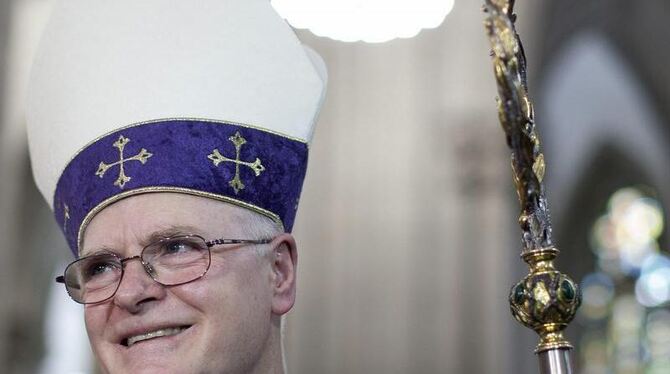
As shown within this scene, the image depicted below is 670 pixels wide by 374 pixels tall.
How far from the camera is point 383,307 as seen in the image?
33.3 ft

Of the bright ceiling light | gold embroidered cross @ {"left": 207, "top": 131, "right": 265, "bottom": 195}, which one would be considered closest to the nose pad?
gold embroidered cross @ {"left": 207, "top": 131, "right": 265, "bottom": 195}

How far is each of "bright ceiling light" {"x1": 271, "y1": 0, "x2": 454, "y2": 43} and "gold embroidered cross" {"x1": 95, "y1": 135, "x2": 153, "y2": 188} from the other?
5.39 meters

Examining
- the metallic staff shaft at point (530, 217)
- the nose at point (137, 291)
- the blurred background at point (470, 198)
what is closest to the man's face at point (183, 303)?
the nose at point (137, 291)

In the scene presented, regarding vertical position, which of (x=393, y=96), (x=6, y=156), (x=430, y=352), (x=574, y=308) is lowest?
(x=574, y=308)

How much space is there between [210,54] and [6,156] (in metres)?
7.21

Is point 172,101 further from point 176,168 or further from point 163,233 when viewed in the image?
point 163,233

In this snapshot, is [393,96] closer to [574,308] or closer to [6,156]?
[6,156]

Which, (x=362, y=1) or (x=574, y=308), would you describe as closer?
(x=574, y=308)

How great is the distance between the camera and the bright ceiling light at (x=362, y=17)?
8380 mm

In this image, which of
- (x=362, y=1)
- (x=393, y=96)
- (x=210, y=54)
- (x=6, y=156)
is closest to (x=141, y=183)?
(x=210, y=54)

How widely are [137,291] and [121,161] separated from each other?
0.34 meters

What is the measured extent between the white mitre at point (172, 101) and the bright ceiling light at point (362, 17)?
5.20 m

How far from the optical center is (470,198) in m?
10.3

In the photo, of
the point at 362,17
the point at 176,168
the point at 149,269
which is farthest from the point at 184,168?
the point at 362,17
